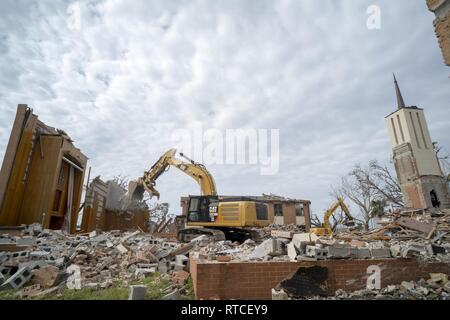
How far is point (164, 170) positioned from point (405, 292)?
13.2 m

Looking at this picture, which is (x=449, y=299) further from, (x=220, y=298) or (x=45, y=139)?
(x=45, y=139)

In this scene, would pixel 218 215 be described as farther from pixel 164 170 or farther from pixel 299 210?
pixel 299 210

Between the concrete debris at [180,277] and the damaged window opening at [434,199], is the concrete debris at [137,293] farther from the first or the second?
the damaged window opening at [434,199]

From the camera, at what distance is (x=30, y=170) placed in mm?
10273

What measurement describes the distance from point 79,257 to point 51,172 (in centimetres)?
571

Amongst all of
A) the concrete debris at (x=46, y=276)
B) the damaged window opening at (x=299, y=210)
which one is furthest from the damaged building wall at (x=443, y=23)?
the damaged window opening at (x=299, y=210)

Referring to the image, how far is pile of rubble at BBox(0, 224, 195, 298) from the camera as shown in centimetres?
500

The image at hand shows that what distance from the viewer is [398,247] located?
516 cm

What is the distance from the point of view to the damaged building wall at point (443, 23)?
3.12 meters
